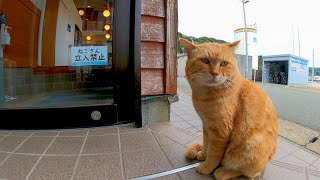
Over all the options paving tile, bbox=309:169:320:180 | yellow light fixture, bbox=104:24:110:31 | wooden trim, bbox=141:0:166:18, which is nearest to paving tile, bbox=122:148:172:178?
paving tile, bbox=309:169:320:180

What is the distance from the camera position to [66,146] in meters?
1.87

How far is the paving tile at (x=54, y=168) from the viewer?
4.58 feet

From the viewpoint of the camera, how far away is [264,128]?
134 cm

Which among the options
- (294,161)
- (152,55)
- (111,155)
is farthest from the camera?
(152,55)

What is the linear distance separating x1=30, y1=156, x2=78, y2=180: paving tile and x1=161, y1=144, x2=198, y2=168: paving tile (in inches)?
28.5

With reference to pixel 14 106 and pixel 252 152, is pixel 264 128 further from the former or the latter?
pixel 14 106

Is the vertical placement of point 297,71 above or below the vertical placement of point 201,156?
above

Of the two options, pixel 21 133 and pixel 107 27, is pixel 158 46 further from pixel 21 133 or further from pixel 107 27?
pixel 21 133

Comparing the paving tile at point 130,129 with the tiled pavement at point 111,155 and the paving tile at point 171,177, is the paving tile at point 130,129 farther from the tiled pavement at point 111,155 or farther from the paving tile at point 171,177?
the paving tile at point 171,177

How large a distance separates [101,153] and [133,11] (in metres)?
Result: 1.47

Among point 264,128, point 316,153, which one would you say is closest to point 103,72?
point 264,128

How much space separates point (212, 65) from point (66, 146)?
1.43m

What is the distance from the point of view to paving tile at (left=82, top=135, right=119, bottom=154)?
5.88ft

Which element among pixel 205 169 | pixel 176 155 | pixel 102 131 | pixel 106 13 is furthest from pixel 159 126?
→ pixel 106 13
